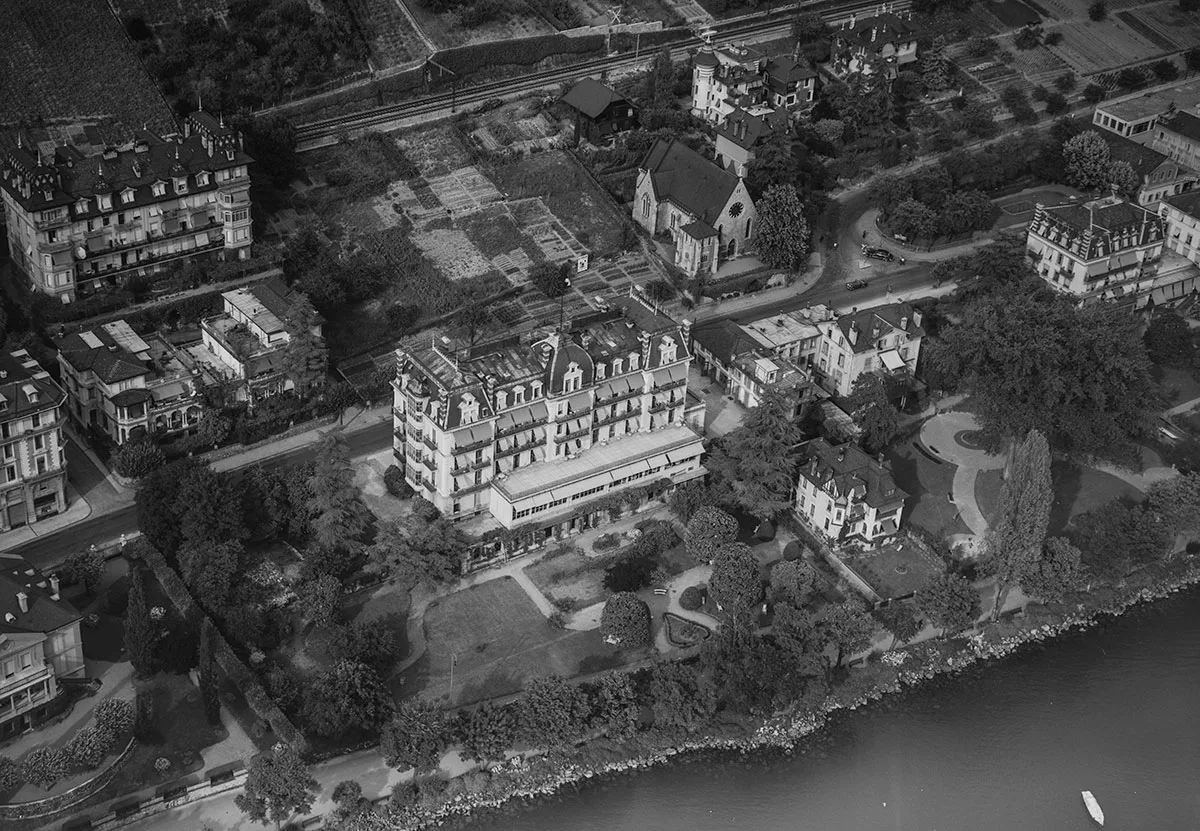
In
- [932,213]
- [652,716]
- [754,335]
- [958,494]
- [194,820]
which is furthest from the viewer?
[932,213]

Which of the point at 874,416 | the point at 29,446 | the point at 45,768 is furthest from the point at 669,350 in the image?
the point at 45,768

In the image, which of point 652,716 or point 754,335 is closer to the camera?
point 652,716

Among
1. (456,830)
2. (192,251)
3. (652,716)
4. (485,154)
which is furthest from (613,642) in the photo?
(485,154)

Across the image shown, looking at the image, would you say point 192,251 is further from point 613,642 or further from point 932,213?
point 932,213

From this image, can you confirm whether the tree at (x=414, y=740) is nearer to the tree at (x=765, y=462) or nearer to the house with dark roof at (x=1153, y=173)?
the tree at (x=765, y=462)

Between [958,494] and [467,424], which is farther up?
[467,424]

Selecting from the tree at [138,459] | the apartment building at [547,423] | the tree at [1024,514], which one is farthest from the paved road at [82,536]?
the tree at [1024,514]

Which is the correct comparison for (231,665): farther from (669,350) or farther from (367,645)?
(669,350)
